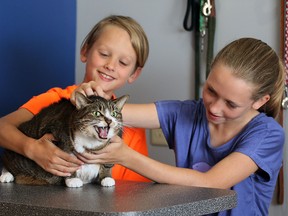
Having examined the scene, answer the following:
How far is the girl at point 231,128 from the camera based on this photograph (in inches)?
46.9

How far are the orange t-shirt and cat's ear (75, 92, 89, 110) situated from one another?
330 mm

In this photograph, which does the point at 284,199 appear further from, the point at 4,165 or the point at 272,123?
the point at 4,165

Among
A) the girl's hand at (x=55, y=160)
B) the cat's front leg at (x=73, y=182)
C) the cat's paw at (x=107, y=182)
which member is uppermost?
the girl's hand at (x=55, y=160)

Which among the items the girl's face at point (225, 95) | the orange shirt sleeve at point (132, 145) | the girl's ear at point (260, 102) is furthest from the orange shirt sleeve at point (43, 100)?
the girl's ear at point (260, 102)

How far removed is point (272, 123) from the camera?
134cm

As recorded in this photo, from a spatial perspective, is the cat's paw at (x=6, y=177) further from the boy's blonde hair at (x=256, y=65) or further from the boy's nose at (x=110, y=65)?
the boy's blonde hair at (x=256, y=65)

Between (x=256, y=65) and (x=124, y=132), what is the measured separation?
0.44 m

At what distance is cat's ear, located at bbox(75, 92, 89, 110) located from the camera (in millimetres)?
1092

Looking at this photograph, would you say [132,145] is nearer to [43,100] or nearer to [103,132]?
[43,100]

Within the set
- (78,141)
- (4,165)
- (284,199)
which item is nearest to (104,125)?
(78,141)

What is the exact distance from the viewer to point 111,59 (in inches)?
59.7

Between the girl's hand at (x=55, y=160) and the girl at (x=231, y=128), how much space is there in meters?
0.10

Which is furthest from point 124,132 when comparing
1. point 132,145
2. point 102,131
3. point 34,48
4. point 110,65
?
point 34,48

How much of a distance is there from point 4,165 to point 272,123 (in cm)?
73
